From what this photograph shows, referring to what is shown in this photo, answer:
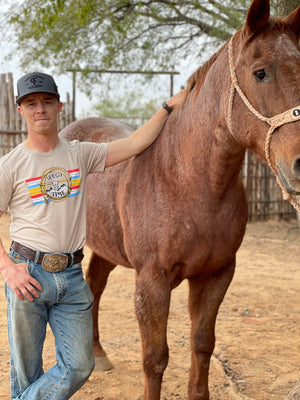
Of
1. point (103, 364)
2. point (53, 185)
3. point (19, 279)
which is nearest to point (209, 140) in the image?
point (53, 185)

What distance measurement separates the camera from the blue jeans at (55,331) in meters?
2.27

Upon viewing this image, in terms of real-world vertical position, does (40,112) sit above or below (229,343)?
above

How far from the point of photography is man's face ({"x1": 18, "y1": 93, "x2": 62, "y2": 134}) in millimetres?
2293

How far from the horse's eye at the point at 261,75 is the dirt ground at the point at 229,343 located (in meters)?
2.06

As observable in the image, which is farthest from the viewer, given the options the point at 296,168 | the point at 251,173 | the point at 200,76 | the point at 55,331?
the point at 251,173

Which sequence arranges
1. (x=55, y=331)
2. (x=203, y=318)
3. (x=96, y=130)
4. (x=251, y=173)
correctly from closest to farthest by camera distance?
(x=55, y=331) < (x=203, y=318) < (x=96, y=130) < (x=251, y=173)

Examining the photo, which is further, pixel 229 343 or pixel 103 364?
pixel 229 343

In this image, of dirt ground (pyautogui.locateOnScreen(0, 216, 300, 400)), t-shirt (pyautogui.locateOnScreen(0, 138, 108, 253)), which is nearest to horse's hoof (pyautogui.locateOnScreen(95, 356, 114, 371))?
dirt ground (pyautogui.locateOnScreen(0, 216, 300, 400))

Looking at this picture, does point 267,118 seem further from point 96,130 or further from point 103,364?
point 103,364

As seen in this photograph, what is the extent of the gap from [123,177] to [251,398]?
1641 mm

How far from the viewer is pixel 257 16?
7.06ft

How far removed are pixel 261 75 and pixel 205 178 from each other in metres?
0.67

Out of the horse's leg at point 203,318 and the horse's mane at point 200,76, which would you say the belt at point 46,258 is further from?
the horse's mane at point 200,76

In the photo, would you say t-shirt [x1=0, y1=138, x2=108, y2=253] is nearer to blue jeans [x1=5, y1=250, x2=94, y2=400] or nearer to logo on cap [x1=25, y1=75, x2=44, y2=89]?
blue jeans [x1=5, y1=250, x2=94, y2=400]
